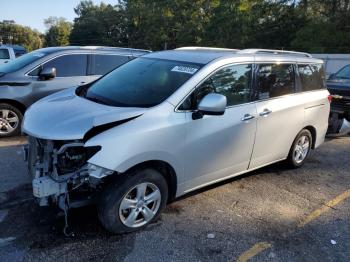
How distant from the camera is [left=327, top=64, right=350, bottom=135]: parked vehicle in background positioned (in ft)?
28.3

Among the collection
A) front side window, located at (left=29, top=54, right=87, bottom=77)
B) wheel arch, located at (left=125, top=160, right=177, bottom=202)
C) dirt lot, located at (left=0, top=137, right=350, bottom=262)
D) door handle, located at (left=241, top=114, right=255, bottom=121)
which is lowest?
dirt lot, located at (left=0, top=137, right=350, bottom=262)

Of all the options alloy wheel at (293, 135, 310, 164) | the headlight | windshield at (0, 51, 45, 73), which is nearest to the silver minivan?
the headlight

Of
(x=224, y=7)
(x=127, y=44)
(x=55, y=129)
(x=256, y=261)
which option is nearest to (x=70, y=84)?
(x=55, y=129)

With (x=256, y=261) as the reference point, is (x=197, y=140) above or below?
above

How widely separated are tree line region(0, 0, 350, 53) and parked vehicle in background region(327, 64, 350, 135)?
19898 millimetres

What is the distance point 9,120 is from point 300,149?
504 centimetres

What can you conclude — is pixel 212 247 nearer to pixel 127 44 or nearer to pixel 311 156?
pixel 311 156

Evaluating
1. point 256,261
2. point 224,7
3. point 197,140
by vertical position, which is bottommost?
point 256,261

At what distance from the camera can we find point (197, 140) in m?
4.18

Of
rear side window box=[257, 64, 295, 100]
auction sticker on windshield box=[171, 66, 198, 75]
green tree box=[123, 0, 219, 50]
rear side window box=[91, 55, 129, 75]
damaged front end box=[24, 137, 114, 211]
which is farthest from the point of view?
Answer: green tree box=[123, 0, 219, 50]

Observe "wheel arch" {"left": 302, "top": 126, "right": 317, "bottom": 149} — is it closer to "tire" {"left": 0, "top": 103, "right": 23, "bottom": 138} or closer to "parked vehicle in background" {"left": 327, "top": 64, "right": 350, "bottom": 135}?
"parked vehicle in background" {"left": 327, "top": 64, "right": 350, "bottom": 135}

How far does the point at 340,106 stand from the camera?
9258 mm

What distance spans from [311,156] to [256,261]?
3917 mm

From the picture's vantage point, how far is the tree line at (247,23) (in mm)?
35125
